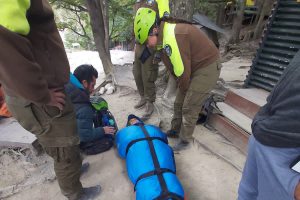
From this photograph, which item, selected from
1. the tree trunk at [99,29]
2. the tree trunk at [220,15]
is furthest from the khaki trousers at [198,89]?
the tree trunk at [220,15]

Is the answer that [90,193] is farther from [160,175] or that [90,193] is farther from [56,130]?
[56,130]

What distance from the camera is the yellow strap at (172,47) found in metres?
2.33

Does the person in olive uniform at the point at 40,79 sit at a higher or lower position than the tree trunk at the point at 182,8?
lower

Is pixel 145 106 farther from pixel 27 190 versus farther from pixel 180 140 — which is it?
pixel 27 190

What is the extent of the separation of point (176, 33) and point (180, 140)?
1.57 metres

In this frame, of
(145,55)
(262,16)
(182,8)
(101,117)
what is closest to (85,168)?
(101,117)

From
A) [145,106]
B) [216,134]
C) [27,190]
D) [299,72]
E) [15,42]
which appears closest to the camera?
[299,72]

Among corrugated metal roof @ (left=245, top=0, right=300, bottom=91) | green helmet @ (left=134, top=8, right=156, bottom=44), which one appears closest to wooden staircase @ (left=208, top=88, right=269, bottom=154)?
corrugated metal roof @ (left=245, top=0, right=300, bottom=91)

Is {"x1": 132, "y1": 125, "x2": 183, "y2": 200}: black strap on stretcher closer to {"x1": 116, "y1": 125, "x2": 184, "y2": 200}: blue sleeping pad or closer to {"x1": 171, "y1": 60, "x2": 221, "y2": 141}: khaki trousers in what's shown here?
{"x1": 116, "y1": 125, "x2": 184, "y2": 200}: blue sleeping pad

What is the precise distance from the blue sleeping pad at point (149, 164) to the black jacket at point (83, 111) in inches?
14.8

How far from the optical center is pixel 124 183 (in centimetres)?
257

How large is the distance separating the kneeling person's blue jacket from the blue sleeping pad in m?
0.39

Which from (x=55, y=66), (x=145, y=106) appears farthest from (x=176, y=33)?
(x=145, y=106)

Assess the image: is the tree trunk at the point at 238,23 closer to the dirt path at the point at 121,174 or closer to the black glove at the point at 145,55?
the black glove at the point at 145,55
